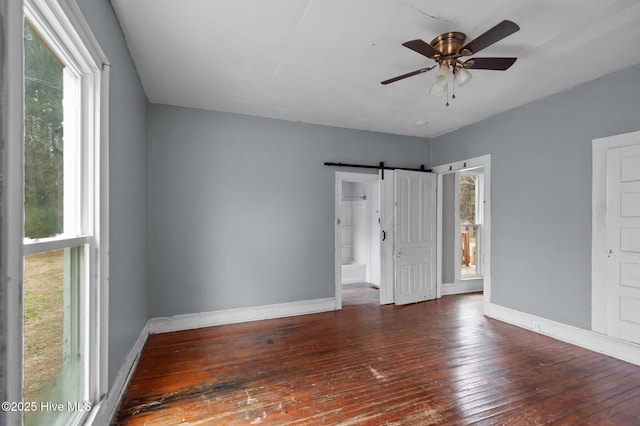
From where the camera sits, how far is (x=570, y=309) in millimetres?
3125

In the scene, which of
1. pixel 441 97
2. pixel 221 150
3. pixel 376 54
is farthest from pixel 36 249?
pixel 441 97

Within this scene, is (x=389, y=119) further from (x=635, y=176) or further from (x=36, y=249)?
(x=36, y=249)

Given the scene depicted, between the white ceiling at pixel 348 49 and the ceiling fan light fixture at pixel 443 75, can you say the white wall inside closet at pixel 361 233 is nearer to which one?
the white ceiling at pixel 348 49

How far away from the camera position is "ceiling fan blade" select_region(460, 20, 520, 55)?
1717mm

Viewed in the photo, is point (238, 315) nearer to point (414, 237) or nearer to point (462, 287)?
point (414, 237)

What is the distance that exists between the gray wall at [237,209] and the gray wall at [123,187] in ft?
1.60

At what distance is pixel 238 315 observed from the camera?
3770mm

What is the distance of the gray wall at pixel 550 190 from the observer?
9.64 ft

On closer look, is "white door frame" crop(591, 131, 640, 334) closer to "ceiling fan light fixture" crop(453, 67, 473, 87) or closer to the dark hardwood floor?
the dark hardwood floor

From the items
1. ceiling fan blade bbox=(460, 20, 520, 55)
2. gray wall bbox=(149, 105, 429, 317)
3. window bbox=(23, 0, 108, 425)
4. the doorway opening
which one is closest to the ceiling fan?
ceiling fan blade bbox=(460, 20, 520, 55)

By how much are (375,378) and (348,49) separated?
107 inches

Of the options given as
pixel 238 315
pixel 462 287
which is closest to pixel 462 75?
pixel 238 315

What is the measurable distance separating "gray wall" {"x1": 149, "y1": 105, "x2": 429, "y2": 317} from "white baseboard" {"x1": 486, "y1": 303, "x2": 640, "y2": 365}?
89.3 inches

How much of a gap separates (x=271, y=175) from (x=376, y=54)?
6.76ft
